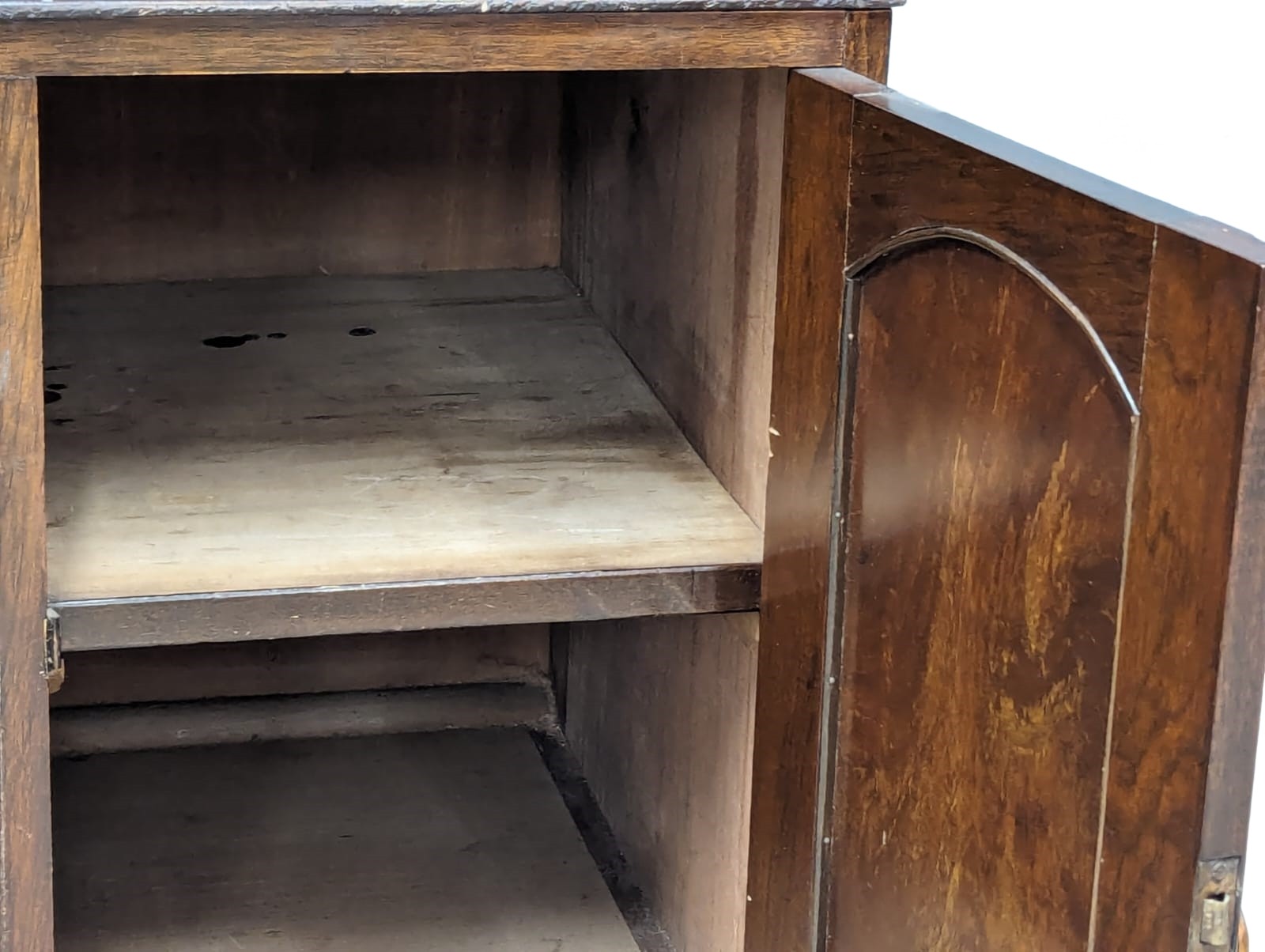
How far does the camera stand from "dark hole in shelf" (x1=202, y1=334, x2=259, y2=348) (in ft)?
4.74

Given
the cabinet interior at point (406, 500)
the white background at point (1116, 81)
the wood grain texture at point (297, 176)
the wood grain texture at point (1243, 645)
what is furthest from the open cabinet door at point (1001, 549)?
the wood grain texture at point (297, 176)

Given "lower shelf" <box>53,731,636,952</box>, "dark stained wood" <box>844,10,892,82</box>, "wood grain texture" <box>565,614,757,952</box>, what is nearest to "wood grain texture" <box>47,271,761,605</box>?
"wood grain texture" <box>565,614,757,952</box>

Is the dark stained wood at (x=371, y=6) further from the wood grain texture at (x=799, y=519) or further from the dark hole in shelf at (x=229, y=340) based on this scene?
the dark hole in shelf at (x=229, y=340)

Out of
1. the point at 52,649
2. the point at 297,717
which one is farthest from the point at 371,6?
the point at 297,717

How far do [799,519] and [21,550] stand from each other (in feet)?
1.32

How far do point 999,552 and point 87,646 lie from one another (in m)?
0.50

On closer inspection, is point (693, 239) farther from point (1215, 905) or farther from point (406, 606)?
point (1215, 905)

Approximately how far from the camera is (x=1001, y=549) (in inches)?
30.1

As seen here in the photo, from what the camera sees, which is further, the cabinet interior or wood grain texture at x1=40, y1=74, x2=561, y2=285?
wood grain texture at x1=40, y1=74, x2=561, y2=285

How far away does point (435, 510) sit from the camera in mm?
1144

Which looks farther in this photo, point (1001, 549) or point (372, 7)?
point (372, 7)

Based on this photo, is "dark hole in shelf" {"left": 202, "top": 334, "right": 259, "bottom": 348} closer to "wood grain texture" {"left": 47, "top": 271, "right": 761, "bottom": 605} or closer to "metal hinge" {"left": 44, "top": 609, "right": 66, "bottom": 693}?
"wood grain texture" {"left": 47, "top": 271, "right": 761, "bottom": 605}

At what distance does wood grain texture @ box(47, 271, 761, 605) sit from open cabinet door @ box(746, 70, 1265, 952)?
0.60 feet

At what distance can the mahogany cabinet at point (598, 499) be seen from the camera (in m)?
0.69
